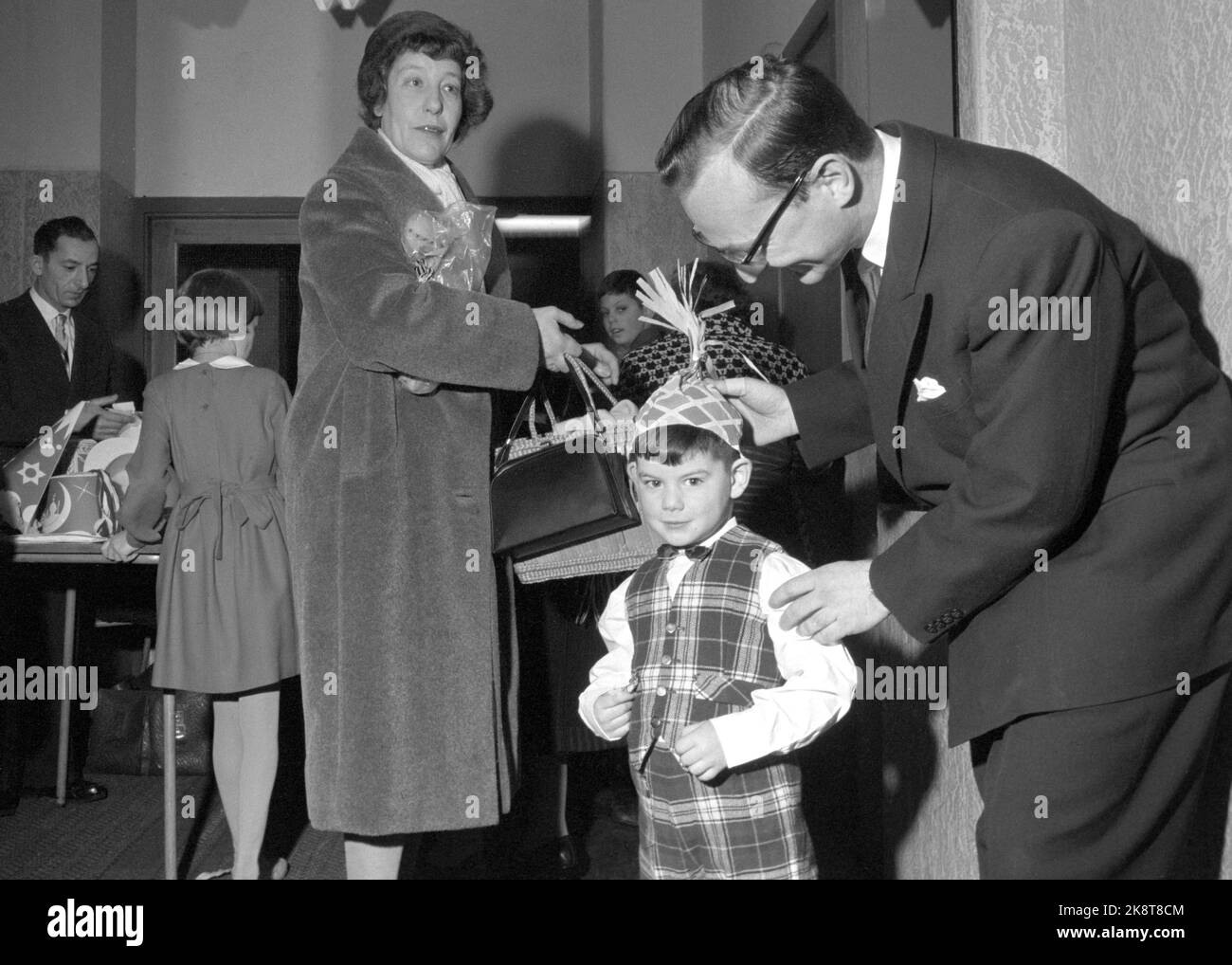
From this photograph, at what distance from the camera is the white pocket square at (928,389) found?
1.43 m

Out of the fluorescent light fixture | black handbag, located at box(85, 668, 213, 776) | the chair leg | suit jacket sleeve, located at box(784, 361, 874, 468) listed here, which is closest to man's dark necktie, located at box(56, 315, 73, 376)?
black handbag, located at box(85, 668, 213, 776)

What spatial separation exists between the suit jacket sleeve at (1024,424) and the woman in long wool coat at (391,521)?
93 cm

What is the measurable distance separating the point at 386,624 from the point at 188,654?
3.54 feet

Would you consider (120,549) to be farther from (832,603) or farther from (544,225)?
(544,225)

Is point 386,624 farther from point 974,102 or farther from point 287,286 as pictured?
point 287,286

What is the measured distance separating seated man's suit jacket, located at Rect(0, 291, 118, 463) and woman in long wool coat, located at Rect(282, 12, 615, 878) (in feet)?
7.67

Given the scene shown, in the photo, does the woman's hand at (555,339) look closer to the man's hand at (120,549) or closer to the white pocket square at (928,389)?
the white pocket square at (928,389)

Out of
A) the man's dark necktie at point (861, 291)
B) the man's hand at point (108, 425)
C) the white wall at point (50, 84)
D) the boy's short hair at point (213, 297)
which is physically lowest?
the man's dark necktie at point (861, 291)

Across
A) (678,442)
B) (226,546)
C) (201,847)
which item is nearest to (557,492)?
(678,442)

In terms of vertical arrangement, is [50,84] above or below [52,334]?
above

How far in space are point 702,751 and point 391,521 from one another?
68cm

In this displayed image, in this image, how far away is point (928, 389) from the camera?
144 centimetres

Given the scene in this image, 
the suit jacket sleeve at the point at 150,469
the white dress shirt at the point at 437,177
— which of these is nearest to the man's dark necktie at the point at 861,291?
the white dress shirt at the point at 437,177

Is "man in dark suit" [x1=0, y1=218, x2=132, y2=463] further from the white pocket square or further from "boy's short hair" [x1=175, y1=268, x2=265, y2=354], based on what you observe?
the white pocket square
